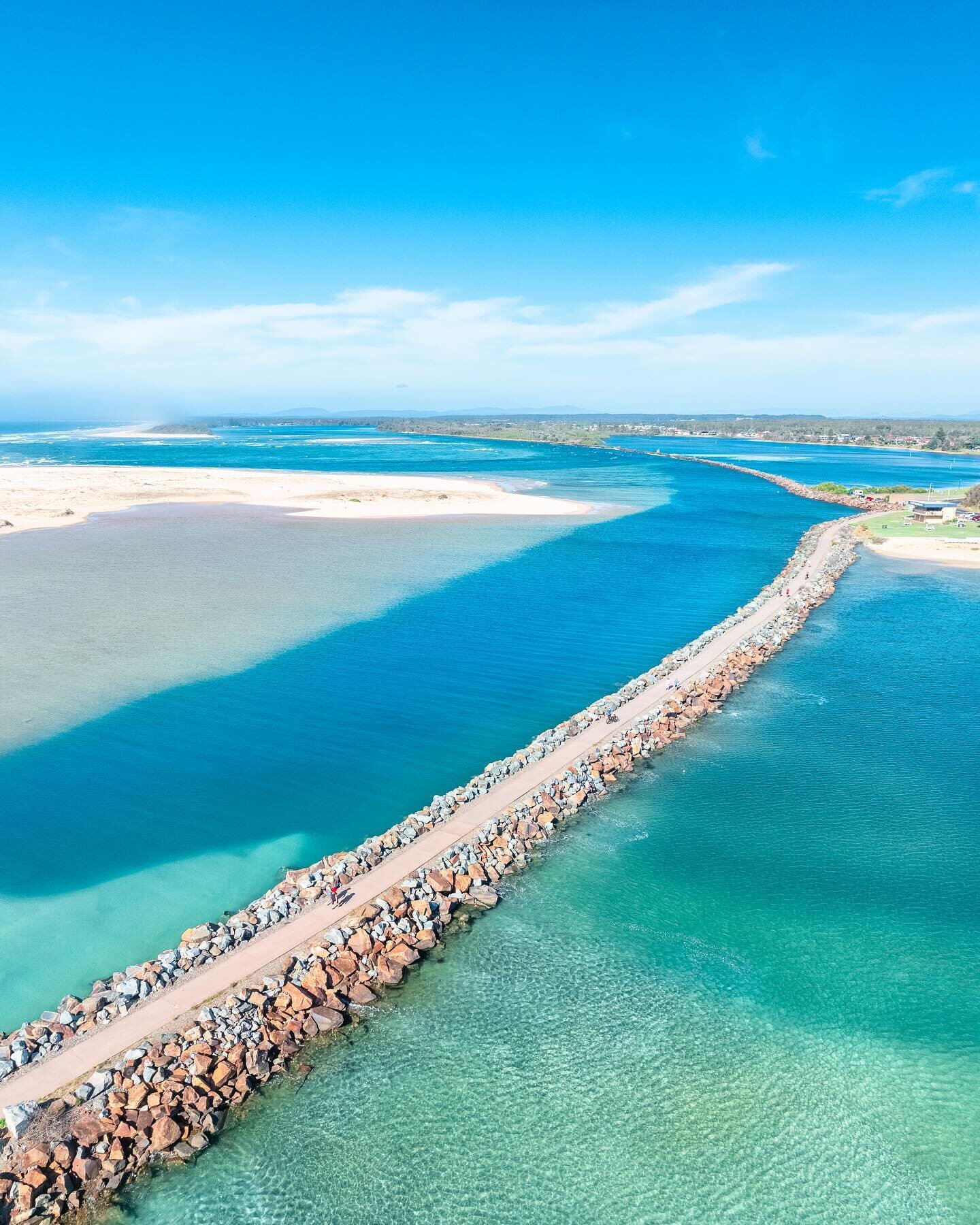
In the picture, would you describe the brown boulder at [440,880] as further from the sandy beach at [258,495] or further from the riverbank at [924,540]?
the sandy beach at [258,495]

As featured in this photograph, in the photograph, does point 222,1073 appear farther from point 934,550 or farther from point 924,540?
point 924,540

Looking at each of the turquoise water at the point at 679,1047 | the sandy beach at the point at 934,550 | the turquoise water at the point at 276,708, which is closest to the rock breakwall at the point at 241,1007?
the turquoise water at the point at 679,1047

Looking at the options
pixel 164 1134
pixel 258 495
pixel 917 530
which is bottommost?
pixel 164 1134

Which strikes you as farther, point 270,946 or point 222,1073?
point 270,946

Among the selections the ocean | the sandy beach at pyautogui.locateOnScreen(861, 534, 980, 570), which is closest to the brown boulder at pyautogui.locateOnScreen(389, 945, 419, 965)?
the ocean

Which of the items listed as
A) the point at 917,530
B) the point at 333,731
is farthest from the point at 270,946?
the point at 917,530

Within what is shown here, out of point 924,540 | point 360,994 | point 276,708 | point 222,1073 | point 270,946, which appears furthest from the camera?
point 924,540

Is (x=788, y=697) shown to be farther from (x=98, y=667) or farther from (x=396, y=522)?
(x=396, y=522)
